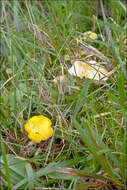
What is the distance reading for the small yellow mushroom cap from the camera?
1323 millimetres

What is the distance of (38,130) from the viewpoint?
134 cm

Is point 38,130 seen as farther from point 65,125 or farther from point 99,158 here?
point 99,158

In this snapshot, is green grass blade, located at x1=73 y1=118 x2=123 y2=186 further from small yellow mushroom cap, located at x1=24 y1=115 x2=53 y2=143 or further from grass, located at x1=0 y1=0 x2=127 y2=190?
small yellow mushroom cap, located at x1=24 y1=115 x2=53 y2=143

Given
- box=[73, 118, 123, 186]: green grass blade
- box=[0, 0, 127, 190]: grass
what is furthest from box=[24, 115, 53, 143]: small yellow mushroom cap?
box=[73, 118, 123, 186]: green grass blade

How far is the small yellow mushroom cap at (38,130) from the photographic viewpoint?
52.1 inches

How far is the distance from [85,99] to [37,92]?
1.10 feet

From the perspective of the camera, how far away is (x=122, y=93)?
1185mm

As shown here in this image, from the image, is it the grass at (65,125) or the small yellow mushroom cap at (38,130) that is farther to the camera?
the small yellow mushroom cap at (38,130)

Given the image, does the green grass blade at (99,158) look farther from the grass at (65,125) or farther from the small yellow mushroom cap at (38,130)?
the small yellow mushroom cap at (38,130)

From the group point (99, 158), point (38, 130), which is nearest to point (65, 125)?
point (38, 130)

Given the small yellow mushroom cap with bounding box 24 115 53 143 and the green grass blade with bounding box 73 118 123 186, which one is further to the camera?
the small yellow mushroom cap with bounding box 24 115 53 143

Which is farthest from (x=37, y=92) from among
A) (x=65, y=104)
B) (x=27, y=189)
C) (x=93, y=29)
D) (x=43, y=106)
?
(x=93, y=29)

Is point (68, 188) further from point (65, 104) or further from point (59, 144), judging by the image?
point (65, 104)

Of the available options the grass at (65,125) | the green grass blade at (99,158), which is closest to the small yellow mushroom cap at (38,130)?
the grass at (65,125)
